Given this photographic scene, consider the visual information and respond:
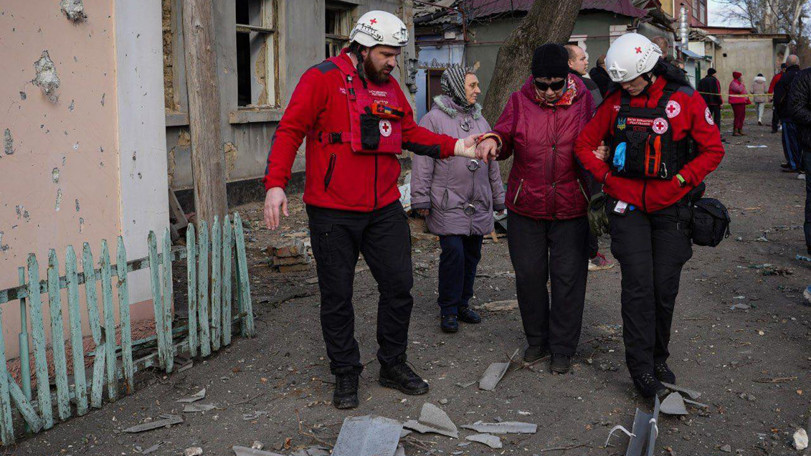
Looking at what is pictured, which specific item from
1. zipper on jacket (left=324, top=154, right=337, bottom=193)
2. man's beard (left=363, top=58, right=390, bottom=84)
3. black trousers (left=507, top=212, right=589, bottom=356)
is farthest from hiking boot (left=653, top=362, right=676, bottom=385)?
man's beard (left=363, top=58, right=390, bottom=84)

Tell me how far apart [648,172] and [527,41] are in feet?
22.6

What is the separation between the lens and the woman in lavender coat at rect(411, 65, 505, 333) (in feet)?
20.2

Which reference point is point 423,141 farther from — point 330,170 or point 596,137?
point 596,137

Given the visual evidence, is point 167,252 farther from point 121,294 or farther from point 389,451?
point 389,451

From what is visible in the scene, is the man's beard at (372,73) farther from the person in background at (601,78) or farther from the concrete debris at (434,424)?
the person in background at (601,78)

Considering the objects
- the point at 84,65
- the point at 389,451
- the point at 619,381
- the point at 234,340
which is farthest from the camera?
the point at 234,340

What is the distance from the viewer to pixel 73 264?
4.69 m

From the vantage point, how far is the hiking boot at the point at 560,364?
210 inches

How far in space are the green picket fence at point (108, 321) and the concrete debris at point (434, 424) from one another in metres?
1.80

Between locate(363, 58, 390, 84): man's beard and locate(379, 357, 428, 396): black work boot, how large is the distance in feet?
5.43

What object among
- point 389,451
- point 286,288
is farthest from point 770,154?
point 389,451

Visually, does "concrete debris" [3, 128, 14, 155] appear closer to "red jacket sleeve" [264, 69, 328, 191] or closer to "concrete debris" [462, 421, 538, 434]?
"red jacket sleeve" [264, 69, 328, 191]

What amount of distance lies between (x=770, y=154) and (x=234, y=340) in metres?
16.1

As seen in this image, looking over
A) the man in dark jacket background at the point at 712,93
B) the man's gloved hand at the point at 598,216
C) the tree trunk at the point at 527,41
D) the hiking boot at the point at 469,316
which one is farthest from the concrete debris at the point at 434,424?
the man in dark jacket background at the point at 712,93
